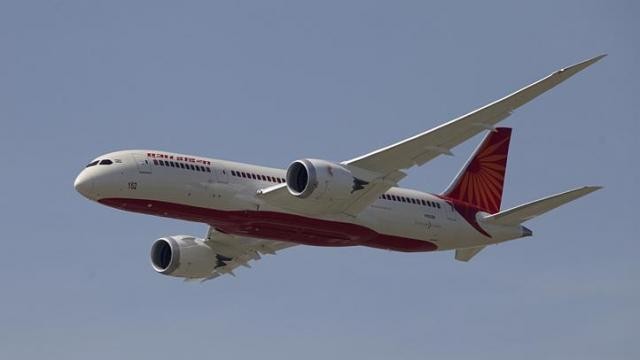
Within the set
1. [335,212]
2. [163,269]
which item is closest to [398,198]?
[335,212]

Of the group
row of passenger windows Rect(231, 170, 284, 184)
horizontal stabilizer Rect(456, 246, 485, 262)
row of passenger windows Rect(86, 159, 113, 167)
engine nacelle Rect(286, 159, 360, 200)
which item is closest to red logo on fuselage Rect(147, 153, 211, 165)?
row of passenger windows Rect(231, 170, 284, 184)

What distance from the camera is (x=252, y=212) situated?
5750cm

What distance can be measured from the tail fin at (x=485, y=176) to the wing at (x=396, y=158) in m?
7.75

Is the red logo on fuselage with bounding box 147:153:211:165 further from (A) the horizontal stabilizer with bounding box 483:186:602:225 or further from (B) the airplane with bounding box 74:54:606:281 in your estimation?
(A) the horizontal stabilizer with bounding box 483:186:602:225

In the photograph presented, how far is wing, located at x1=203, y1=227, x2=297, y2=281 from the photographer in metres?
65.3

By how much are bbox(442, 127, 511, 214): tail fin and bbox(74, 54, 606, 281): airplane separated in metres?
2.24

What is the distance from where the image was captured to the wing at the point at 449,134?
172ft

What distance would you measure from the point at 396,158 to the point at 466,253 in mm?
9553

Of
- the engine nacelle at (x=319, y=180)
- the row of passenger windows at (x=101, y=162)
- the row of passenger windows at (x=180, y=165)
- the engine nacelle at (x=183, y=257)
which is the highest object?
the row of passenger windows at (x=101, y=162)

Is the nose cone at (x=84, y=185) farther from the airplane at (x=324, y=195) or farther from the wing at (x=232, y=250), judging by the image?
the wing at (x=232, y=250)

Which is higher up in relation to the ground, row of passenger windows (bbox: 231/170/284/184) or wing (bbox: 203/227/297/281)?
row of passenger windows (bbox: 231/170/284/184)

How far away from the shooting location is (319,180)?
184 ft

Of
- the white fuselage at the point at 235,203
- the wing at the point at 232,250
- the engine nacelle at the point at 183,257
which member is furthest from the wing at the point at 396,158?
the engine nacelle at the point at 183,257

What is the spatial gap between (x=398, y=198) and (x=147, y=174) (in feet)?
37.9
